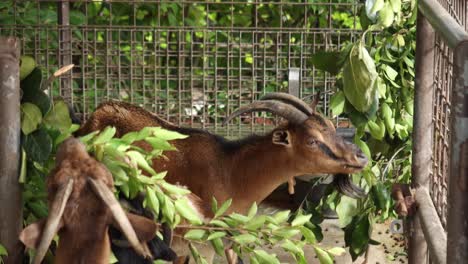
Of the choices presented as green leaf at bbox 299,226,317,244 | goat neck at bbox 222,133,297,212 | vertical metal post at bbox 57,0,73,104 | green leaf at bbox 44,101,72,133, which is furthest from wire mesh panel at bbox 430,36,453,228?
vertical metal post at bbox 57,0,73,104

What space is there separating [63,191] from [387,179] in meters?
3.27

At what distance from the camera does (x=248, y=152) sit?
24.0ft

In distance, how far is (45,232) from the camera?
3803 mm

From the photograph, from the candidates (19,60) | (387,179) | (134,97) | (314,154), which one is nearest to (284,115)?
(314,154)

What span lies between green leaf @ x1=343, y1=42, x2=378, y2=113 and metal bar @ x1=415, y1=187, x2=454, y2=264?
114 centimetres

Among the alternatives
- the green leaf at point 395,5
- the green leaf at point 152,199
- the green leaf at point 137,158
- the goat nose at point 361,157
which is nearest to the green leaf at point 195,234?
the green leaf at point 152,199

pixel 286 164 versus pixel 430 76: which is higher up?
pixel 430 76

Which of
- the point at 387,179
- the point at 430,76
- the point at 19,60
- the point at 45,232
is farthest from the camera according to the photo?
the point at 387,179

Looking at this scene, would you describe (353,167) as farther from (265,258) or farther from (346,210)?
(265,258)

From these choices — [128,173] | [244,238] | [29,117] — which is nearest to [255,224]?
[244,238]

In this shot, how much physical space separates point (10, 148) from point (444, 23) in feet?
5.75

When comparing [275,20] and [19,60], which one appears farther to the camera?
[275,20]

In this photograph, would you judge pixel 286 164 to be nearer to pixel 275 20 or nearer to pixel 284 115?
pixel 284 115

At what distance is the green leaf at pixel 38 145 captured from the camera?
14.3 feet
